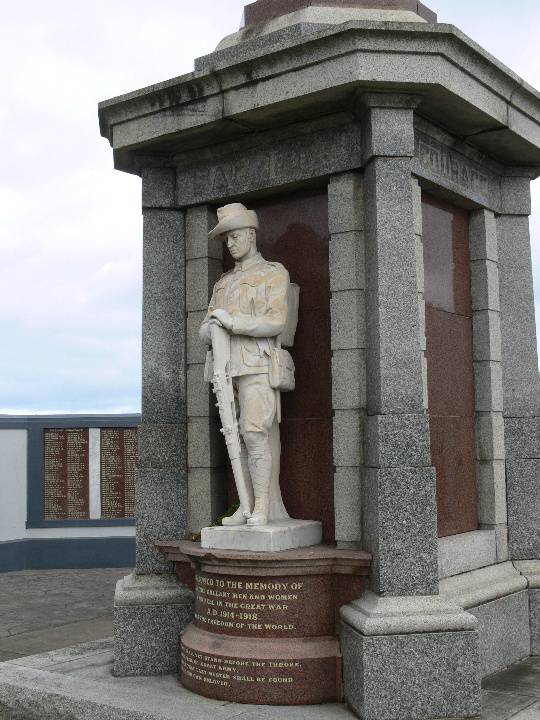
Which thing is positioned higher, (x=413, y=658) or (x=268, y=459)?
(x=268, y=459)

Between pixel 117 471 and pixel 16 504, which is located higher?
pixel 117 471

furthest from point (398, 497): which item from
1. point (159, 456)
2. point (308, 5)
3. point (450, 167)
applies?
point (308, 5)

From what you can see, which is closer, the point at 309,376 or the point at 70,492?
the point at 309,376

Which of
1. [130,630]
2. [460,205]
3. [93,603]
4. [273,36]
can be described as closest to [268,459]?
[130,630]

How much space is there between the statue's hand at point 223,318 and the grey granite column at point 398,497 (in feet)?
3.43

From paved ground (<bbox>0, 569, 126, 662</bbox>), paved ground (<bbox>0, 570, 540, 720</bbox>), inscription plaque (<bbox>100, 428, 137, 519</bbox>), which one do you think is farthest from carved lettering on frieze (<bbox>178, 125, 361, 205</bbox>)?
inscription plaque (<bbox>100, 428, 137, 519</bbox>)

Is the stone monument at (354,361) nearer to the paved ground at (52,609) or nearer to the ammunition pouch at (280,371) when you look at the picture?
the ammunition pouch at (280,371)

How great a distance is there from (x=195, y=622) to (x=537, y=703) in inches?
100

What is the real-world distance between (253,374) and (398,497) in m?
1.46

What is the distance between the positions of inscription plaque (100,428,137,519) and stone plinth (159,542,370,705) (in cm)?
780

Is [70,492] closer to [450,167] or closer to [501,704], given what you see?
[450,167]

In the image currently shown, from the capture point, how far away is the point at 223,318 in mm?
6289

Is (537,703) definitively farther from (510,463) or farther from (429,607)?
(510,463)

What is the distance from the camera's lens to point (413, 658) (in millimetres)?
5527
